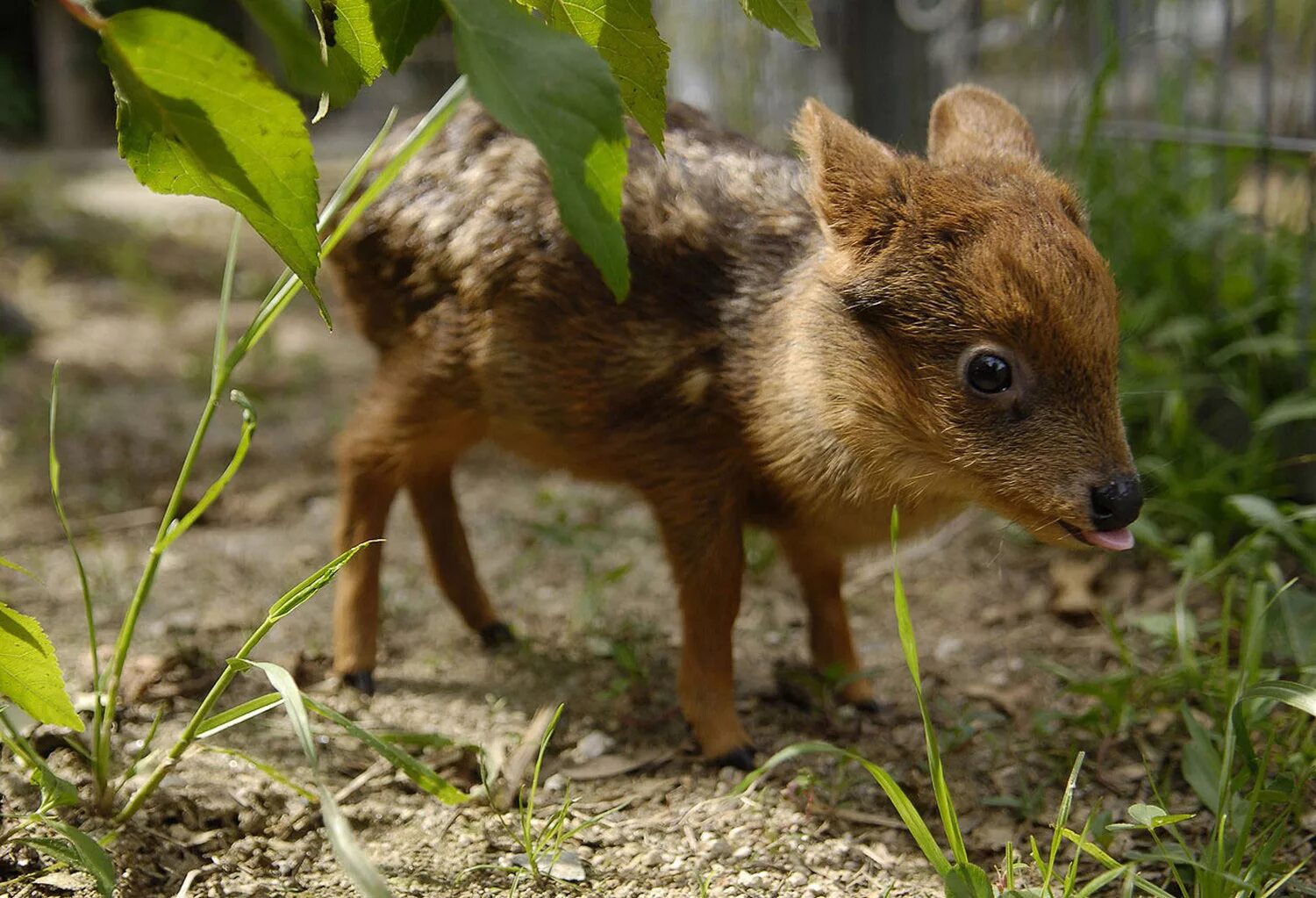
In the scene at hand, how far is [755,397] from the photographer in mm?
3104

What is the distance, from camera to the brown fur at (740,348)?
2711mm

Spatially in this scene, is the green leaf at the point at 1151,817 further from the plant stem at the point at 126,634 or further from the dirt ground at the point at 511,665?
the plant stem at the point at 126,634

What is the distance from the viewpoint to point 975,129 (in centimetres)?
325

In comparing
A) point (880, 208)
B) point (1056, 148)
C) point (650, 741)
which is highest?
point (1056, 148)

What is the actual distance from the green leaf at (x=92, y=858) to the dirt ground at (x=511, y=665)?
0.65 ft

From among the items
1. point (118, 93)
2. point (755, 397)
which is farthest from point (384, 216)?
A: point (118, 93)

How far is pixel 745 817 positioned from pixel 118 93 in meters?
2.06

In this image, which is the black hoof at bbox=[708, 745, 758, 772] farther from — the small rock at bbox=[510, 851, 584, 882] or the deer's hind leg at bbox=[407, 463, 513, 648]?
the deer's hind leg at bbox=[407, 463, 513, 648]

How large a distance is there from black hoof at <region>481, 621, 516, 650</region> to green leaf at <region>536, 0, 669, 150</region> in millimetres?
2172

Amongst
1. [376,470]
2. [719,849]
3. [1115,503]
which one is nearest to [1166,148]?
[1115,503]

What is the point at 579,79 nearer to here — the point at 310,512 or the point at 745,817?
the point at 745,817

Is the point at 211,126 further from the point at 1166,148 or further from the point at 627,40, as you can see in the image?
the point at 1166,148

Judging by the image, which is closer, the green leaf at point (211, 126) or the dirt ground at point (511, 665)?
the green leaf at point (211, 126)

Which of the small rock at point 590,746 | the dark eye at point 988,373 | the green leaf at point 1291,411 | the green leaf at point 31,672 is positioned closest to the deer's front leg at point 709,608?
the small rock at point 590,746
